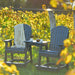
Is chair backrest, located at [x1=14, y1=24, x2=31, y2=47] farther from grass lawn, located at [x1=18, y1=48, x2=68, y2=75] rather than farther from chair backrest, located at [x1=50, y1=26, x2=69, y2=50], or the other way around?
chair backrest, located at [x1=50, y1=26, x2=69, y2=50]

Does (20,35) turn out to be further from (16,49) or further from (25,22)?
(25,22)

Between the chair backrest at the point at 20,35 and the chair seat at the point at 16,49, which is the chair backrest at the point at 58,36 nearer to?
the chair seat at the point at 16,49

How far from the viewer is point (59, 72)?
5.96m

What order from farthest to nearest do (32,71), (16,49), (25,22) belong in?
(25,22) → (16,49) → (32,71)

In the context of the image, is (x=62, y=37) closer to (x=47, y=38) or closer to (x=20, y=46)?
(x=20, y=46)

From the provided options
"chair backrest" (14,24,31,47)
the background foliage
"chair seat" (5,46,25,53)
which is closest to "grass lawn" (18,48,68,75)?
"chair seat" (5,46,25,53)

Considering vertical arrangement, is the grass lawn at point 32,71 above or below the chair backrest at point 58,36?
below

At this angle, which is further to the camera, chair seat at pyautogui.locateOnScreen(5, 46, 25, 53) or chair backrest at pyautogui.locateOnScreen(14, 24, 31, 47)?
chair backrest at pyautogui.locateOnScreen(14, 24, 31, 47)

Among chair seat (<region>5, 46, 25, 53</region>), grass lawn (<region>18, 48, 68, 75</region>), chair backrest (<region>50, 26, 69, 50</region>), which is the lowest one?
grass lawn (<region>18, 48, 68, 75</region>)

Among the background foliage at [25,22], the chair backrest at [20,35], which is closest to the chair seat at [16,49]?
the chair backrest at [20,35]

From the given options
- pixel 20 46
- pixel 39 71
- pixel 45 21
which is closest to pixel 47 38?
pixel 45 21

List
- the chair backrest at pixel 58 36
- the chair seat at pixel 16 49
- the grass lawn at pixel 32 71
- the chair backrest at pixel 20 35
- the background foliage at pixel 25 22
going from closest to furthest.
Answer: the grass lawn at pixel 32 71, the chair backrest at pixel 58 36, the chair seat at pixel 16 49, the chair backrest at pixel 20 35, the background foliage at pixel 25 22

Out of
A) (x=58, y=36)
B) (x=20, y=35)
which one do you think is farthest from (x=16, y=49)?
(x=58, y=36)

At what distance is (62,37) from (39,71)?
40.0 inches
